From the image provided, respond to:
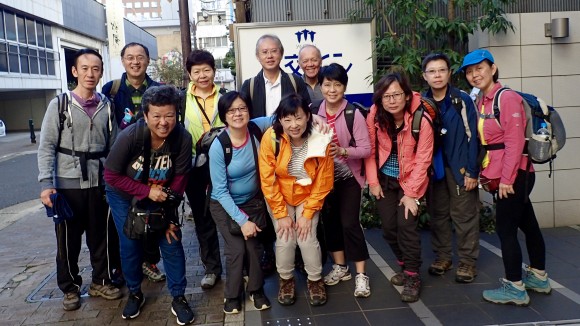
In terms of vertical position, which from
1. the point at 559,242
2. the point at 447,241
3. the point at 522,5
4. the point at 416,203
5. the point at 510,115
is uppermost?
the point at 522,5

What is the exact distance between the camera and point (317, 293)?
418 centimetres

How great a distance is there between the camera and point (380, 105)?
4125 mm

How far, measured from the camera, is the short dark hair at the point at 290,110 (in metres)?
3.81

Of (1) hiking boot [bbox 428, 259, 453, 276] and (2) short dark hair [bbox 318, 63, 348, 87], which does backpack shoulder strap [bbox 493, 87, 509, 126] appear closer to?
(2) short dark hair [bbox 318, 63, 348, 87]

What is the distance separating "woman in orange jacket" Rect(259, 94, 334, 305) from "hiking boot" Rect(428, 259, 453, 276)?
3.99 feet

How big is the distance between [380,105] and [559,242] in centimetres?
320

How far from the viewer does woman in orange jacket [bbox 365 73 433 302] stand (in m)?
4.05

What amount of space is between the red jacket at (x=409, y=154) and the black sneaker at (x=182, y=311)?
182 cm

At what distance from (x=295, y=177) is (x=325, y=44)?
3.41 meters

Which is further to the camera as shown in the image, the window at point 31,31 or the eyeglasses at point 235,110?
the window at point 31,31

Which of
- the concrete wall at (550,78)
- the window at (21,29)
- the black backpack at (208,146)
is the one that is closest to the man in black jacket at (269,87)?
the black backpack at (208,146)

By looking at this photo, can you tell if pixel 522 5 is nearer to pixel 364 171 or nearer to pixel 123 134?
pixel 364 171

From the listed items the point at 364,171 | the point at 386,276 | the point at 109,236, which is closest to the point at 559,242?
the point at 386,276

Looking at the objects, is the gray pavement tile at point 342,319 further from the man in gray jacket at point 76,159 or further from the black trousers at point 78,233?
the black trousers at point 78,233
